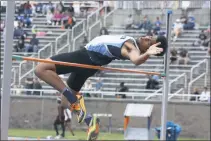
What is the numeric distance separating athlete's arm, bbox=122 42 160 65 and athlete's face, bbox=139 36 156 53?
0.65ft

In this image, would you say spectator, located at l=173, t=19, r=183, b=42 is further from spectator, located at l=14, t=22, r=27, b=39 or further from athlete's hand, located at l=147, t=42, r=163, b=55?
athlete's hand, located at l=147, t=42, r=163, b=55

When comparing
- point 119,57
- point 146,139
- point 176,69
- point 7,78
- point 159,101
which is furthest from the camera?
point 176,69

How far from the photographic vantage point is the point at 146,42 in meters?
9.23

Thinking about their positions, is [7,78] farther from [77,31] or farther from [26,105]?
[77,31]

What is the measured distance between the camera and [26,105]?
932 inches

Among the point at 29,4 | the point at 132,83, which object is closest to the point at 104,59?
the point at 132,83

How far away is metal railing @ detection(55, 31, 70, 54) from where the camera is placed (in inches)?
1003

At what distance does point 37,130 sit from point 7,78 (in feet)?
49.8

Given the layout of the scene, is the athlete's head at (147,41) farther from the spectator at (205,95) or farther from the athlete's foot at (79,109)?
the spectator at (205,95)

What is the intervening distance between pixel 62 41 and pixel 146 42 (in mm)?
16883

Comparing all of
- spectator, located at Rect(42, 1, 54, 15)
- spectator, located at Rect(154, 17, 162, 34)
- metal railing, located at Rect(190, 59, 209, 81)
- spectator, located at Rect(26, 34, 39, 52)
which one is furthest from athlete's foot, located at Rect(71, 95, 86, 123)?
spectator, located at Rect(42, 1, 54, 15)

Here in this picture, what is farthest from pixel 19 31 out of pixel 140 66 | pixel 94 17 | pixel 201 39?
pixel 201 39

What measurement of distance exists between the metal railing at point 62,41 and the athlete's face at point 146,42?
16108 millimetres

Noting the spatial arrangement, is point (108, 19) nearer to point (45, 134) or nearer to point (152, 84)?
point (152, 84)
